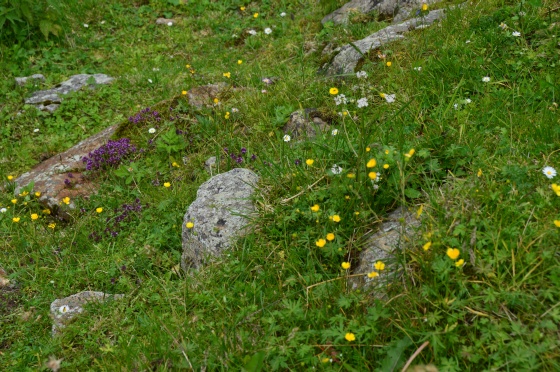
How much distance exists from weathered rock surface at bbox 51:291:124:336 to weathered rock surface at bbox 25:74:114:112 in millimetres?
3211

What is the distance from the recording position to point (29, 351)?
3479 mm

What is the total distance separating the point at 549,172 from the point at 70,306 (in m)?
3.16

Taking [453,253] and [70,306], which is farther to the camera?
[70,306]

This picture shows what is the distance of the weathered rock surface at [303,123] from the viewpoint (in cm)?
461

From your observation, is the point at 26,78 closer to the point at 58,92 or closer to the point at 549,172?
the point at 58,92

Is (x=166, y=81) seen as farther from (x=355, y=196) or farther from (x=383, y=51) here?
(x=355, y=196)

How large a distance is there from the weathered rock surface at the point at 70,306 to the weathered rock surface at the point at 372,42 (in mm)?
3039

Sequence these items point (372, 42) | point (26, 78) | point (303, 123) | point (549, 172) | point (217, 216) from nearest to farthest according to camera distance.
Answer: point (549, 172)
point (217, 216)
point (303, 123)
point (372, 42)
point (26, 78)

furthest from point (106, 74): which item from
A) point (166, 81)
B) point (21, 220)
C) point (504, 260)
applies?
point (504, 260)

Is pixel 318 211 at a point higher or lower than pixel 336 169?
lower

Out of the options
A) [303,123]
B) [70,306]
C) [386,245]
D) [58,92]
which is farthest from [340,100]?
[58,92]

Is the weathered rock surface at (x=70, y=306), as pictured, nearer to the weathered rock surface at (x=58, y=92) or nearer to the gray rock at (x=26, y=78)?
the weathered rock surface at (x=58, y=92)

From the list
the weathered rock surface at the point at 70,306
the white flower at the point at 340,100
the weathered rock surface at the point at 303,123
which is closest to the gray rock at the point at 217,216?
the weathered rock surface at the point at 70,306

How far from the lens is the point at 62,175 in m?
5.17
